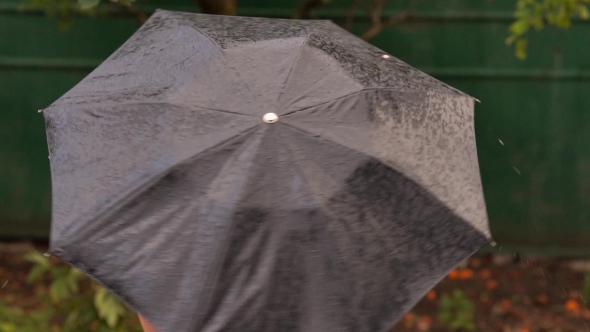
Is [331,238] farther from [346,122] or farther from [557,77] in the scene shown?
[557,77]

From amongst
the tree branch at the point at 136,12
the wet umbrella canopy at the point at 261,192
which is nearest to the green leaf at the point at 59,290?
the wet umbrella canopy at the point at 261,192

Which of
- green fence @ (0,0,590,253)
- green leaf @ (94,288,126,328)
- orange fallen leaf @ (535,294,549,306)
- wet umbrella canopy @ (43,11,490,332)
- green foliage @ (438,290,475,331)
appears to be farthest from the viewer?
green fence @ (0,0,590,253)

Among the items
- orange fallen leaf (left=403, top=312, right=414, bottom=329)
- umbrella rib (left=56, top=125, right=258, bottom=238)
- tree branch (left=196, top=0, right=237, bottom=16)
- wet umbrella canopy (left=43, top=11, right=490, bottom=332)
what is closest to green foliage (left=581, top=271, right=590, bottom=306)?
orange fallen leaf (left=403, top=312, right=414, bottom=329)

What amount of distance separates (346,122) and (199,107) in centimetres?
41

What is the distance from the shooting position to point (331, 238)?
76.3 inches

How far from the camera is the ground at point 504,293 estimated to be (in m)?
4.74

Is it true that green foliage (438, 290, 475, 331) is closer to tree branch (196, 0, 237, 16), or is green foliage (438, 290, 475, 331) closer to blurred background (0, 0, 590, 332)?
blurred background (0, 0, 590, 332)

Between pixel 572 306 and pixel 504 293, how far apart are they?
0.44 m

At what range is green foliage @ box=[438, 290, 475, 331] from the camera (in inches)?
182

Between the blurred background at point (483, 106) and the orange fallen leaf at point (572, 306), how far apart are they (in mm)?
21

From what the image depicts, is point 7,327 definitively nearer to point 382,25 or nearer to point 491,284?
point 382,25

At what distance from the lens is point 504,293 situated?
16.8 ft

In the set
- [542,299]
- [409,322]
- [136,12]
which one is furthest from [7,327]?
[542,299]

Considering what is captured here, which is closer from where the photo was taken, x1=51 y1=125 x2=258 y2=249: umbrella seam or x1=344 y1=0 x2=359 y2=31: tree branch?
x1=51 y1=125 x2=258 y2=249: umbrella seam
